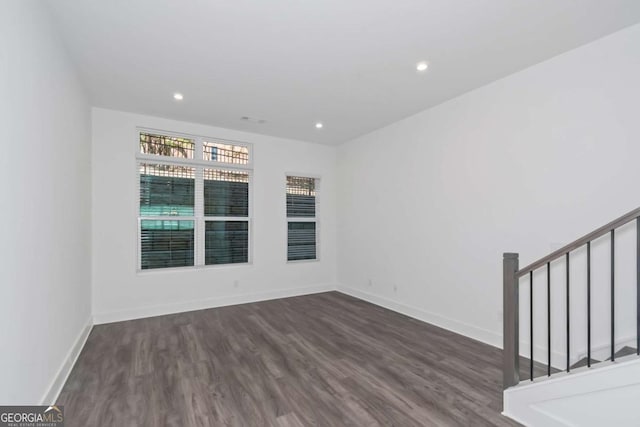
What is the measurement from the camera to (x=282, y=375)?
2646 mm

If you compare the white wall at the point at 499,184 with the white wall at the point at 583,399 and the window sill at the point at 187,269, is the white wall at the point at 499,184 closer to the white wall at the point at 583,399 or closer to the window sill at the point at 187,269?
the white wall at the point at 583,399

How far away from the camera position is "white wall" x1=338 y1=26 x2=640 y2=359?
97.1 inches

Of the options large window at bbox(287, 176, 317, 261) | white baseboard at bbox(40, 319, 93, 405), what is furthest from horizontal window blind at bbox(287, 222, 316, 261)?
white baseboard at bbox(40, 319, 93, 405)

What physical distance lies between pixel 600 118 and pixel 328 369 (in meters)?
3.35

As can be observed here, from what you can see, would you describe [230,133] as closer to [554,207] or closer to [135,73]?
[135,73]

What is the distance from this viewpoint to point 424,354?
10.0 feet

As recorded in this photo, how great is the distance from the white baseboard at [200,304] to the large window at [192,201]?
62 cm

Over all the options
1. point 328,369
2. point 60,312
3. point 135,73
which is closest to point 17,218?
point 60,312

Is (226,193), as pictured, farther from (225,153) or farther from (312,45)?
(312,45)

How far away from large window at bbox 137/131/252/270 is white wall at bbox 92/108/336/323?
16 cm

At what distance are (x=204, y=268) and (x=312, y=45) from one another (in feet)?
12.3

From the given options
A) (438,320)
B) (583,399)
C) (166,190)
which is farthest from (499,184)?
(166,190)

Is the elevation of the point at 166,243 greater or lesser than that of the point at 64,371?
greater

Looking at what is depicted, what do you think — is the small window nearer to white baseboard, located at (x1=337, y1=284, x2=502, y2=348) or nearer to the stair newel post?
white baseboard, located at (x1=337, y1=284, x2=502, y2=348)
